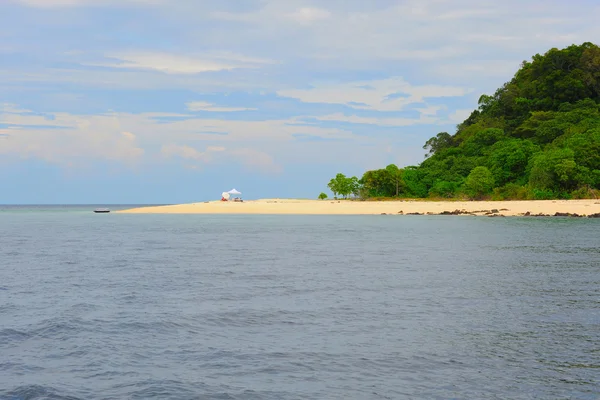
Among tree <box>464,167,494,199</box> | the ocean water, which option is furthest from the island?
the ocean water

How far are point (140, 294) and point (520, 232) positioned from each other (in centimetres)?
3851

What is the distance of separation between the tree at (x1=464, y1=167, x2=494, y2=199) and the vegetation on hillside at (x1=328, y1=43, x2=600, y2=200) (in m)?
0.18

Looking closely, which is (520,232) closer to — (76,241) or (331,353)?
(76,241)

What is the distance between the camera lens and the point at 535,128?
5556 inches

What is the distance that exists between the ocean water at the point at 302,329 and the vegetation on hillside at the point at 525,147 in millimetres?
75077

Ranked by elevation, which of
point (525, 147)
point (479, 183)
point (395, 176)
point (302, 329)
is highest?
point (525, 147)

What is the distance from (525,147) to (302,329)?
115850mm

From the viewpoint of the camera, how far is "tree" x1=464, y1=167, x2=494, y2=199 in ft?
371

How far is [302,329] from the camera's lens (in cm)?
1516

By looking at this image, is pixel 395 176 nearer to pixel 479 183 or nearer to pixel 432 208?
pixel 479 183

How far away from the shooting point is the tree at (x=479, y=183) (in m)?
113

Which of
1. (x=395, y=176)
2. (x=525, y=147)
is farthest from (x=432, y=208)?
(x=395, y=176)

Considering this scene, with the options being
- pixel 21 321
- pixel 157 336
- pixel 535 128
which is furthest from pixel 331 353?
pixel 535 128

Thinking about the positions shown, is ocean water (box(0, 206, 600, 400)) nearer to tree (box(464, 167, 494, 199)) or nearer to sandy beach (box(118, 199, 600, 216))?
sandy beach (box(118, 199, 600, 216))
